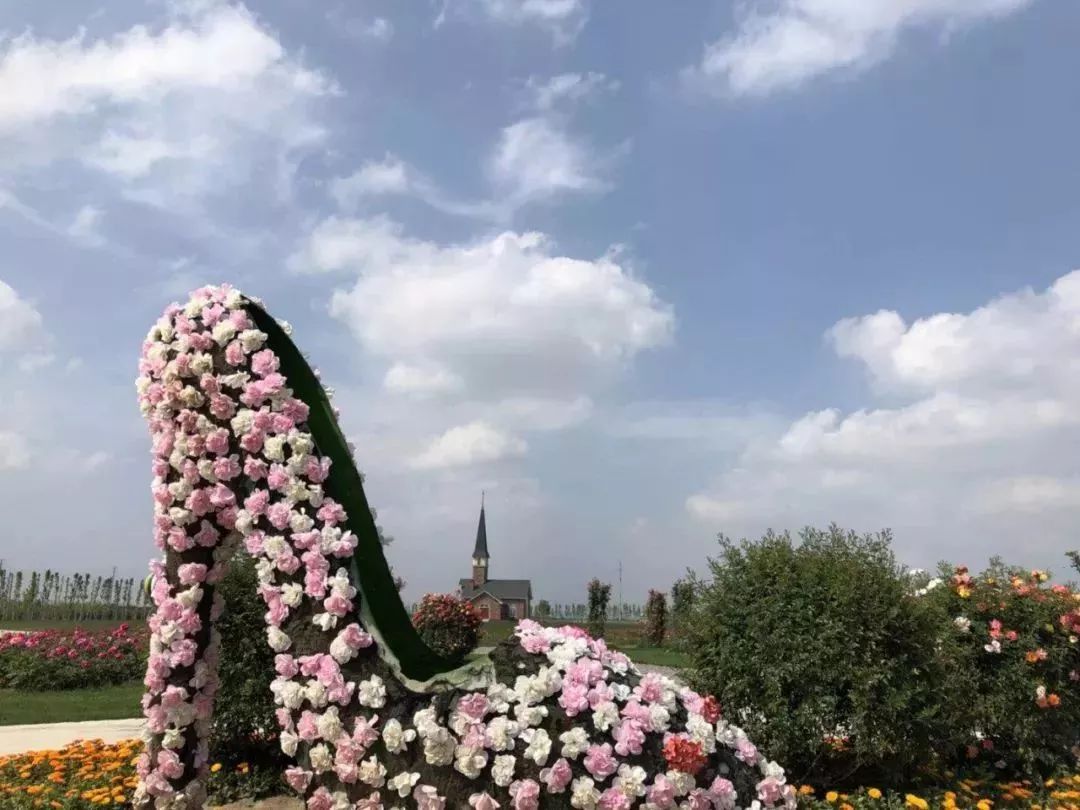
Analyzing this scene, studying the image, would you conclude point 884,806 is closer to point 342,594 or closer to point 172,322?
point 342,594

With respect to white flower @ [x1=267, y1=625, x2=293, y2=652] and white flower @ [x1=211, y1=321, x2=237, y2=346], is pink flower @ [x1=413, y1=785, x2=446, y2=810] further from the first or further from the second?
white flower @ [x1=211, y1=321, x2=237, y2=346]

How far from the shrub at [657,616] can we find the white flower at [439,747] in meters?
26.6

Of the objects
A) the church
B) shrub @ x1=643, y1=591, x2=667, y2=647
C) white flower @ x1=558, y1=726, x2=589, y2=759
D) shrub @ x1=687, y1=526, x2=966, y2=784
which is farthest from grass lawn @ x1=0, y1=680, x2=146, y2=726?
the church

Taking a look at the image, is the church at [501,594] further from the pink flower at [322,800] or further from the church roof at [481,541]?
the pink flower at [322,800]

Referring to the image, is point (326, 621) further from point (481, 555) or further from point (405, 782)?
point (481, 555)

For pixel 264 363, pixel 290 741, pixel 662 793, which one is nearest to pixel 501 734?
pixel 662 793

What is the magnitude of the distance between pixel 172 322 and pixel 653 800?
3009mm

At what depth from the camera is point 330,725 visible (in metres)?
3.20

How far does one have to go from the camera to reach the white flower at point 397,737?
3.11 metres

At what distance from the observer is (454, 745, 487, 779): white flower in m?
3.07

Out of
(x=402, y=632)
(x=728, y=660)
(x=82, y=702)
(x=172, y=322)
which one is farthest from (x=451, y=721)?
(x=82, y=702)

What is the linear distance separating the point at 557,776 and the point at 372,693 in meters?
0.75

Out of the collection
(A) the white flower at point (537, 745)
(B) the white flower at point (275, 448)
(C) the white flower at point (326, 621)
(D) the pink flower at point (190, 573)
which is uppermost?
(B) the white flower at point (275, 448)

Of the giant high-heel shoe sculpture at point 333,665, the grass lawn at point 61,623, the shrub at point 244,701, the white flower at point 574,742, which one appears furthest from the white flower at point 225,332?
the grass lawn at point 61,623
